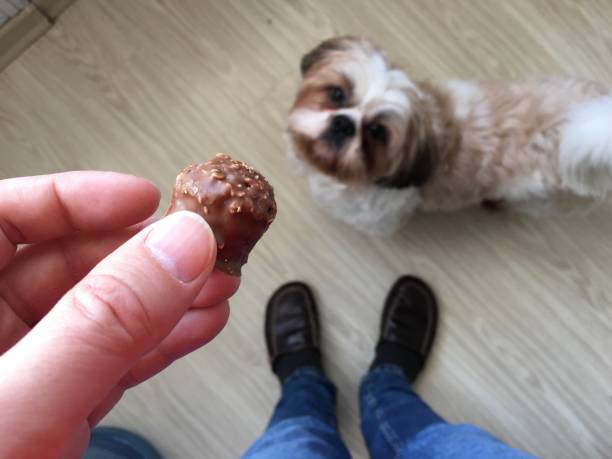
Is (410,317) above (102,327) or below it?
below

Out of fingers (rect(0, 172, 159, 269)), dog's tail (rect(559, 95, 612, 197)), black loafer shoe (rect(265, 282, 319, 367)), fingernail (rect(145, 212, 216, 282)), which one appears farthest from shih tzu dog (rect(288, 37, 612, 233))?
fingernail (rect(145, 212, 216, 282))

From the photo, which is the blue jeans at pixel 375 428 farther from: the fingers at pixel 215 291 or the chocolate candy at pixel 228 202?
the chocolate candy at pixel 228 202

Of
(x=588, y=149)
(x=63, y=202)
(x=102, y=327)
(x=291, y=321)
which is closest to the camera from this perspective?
(x=102, y=327)

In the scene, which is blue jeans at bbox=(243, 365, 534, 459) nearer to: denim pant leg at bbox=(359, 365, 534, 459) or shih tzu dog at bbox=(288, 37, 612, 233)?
denim pant leg at bbox=(359, 365, 534, 459)

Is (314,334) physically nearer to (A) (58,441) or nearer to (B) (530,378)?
(B) (530,378)

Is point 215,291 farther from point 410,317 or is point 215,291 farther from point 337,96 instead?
point 410,317

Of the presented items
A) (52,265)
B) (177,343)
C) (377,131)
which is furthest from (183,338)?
(377,131)

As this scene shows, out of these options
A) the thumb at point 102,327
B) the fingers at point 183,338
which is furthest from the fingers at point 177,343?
the thumb at point 102,327
